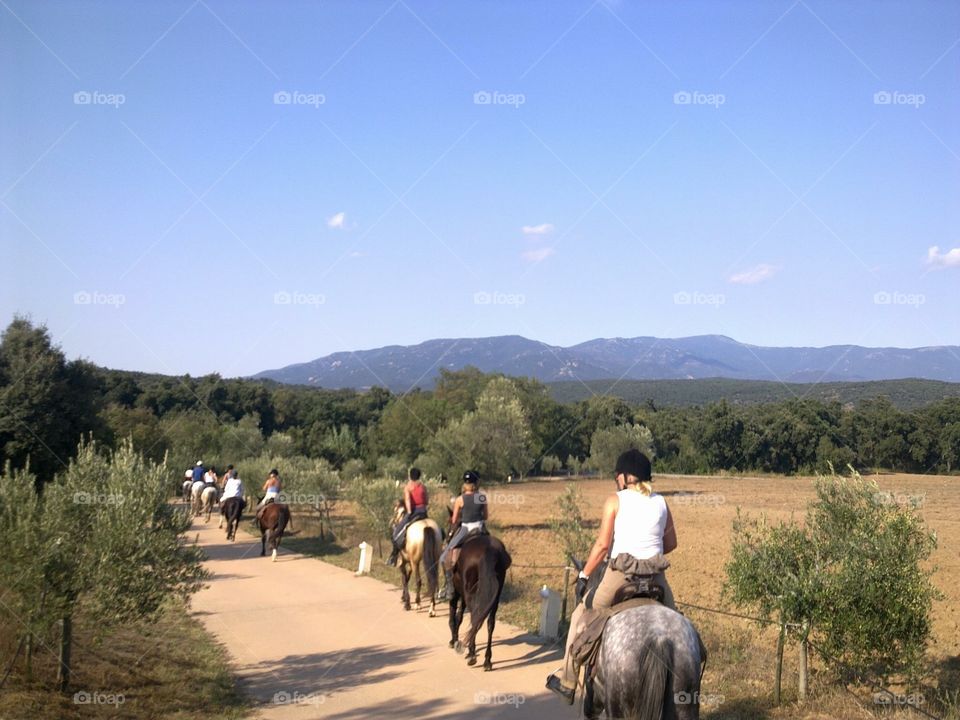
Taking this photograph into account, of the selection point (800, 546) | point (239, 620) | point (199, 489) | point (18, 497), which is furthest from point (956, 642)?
point (199, 489)

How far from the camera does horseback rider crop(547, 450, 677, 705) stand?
6852mm

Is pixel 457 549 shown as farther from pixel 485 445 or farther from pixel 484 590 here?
pixel 485 445

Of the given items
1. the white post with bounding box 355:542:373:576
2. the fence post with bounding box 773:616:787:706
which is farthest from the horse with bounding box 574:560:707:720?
the white post with bounding box 355:542:373:576

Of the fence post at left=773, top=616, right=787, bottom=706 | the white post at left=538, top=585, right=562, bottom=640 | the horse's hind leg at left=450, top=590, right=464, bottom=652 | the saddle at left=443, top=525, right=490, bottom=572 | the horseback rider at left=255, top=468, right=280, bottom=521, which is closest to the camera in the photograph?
the fence post at left=773, top=616, right=787, bottom=706

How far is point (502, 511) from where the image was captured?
39.8 m

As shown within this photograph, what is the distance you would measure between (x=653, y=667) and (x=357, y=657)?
244 inches

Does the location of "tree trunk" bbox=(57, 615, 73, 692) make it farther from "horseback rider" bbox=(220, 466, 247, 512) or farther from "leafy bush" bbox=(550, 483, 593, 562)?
"horseback rider" bbox=(220, 466, 247, 512)

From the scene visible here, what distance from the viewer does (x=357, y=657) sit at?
11164 millimetres

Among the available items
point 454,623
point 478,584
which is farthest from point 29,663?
point 454,623

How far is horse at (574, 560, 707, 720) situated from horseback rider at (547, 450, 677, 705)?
59cm

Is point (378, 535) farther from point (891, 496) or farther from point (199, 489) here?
point (891, 496)

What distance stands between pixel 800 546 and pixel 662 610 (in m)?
4.19

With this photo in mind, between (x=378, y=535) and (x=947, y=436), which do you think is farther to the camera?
(x=947, y=436)

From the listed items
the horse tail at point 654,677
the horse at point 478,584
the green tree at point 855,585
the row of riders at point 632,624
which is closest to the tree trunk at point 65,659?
the horse at point 478,584
